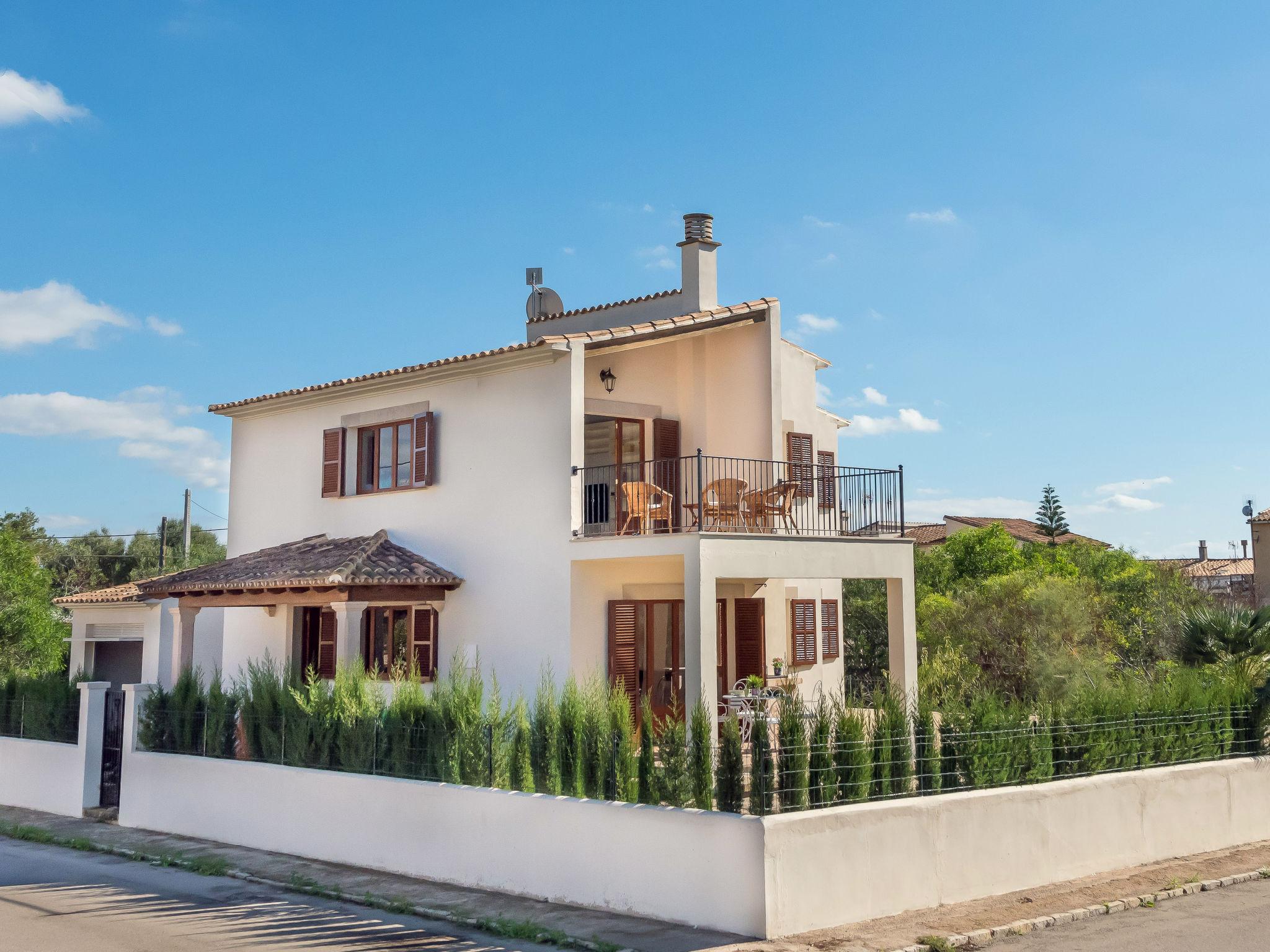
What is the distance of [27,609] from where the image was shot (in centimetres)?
2639

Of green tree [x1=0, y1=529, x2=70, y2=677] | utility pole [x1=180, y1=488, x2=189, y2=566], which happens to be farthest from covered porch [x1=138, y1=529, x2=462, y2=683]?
utility pole [x1=180, y1=488, x2=189, y2=566]

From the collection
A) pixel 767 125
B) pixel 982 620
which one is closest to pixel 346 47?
pixel 767 125

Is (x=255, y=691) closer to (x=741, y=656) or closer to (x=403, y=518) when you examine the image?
(x=403, y=518)

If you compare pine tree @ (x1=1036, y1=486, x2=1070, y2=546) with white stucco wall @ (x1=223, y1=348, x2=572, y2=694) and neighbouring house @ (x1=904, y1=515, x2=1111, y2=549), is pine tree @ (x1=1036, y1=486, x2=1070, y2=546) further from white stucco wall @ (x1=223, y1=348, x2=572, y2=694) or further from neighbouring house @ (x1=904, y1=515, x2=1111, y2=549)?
white stucco wall @ (x1=223, y1=348, x2=572, y2=694)

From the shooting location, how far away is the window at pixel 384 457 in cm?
1855

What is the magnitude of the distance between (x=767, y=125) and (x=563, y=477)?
5677 millimetres

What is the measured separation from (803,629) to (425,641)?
667 centimetres

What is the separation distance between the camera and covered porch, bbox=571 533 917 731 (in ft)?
46.3

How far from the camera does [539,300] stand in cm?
2075

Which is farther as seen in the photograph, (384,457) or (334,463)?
(334,463)

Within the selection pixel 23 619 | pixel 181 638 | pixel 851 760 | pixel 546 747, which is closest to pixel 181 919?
pixel 546 747

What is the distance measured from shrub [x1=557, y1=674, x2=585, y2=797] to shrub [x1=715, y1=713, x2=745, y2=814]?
1551 millimetres

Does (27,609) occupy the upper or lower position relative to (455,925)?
upper

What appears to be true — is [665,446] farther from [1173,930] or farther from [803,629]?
[1173,930]
